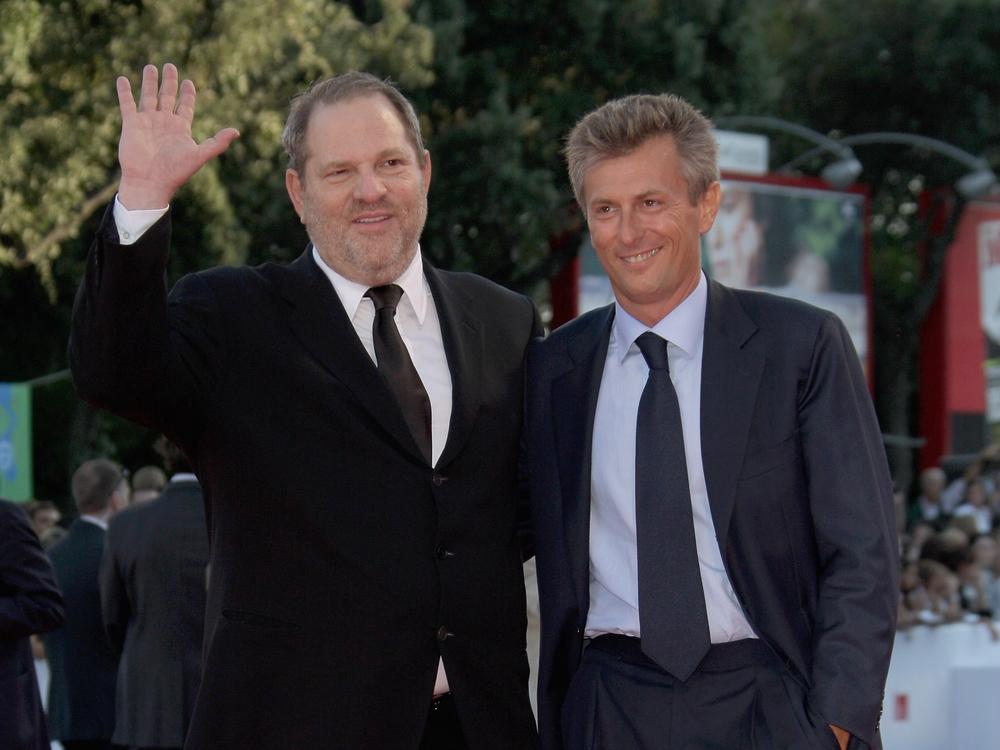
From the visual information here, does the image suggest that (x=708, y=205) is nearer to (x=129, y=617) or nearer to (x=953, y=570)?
(x=129, y=617)

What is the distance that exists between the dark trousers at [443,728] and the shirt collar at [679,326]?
880 mm

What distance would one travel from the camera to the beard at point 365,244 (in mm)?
3807

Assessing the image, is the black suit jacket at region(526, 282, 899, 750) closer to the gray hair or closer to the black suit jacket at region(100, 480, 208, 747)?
the black suit jacket at region(100, 480, 208, 747)

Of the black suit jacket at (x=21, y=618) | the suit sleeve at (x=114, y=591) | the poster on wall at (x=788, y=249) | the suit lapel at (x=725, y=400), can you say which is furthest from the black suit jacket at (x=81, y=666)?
the poster on wall at (x=788, y=249)

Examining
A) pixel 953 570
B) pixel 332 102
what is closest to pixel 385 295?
pixel 332 102

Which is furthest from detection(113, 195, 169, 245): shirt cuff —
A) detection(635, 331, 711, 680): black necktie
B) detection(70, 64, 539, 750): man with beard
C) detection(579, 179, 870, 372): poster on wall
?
detection(579, 179, 870, 372): poster on wall

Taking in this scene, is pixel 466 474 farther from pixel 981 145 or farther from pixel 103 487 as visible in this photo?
pixel 981 145

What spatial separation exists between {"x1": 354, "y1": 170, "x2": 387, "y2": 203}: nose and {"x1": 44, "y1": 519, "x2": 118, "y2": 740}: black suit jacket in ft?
16.4

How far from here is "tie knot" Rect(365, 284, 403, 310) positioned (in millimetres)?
3832

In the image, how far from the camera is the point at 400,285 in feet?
12.7

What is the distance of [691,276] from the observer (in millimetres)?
3771

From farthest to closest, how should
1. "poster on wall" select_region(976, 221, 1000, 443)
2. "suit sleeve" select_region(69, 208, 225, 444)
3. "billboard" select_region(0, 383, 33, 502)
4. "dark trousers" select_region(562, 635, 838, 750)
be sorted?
"poster on wall" select_region(976, 221, 1000, 443)
"billboard" select_region(0, 383, 33, 502)
"dark trousers" select_region(562, 635, 838, 750)
"suit sleeve" select_region(69, 208, 225, 444)

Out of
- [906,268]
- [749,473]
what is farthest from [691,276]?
[906,268]

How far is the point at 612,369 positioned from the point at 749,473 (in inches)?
17.6
